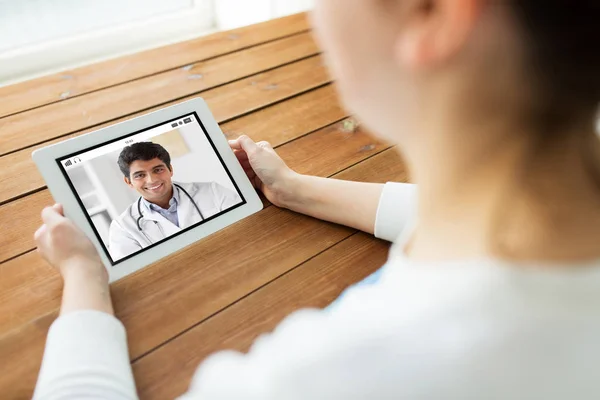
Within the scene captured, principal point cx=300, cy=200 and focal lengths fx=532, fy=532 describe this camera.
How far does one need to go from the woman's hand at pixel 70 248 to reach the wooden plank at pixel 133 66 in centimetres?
46

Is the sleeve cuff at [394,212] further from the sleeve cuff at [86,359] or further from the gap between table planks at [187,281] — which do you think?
the sleeve cuff at [86,359]

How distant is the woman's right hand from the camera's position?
837 millimetres

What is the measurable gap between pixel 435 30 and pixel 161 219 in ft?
1.71

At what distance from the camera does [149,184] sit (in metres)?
0.75

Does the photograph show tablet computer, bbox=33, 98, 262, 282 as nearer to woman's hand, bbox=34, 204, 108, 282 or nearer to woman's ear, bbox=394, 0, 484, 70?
woman's hand, bbox=34, 204, 108, 282

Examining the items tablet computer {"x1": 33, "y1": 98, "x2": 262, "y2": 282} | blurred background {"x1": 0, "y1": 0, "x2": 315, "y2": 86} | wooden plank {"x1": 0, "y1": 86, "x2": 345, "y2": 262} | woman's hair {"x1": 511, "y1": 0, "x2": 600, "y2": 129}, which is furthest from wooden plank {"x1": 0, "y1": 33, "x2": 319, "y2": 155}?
woman's hair {"x1": 511, "y1": 0, "x2": 600, "y2": 129}

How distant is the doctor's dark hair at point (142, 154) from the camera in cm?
75

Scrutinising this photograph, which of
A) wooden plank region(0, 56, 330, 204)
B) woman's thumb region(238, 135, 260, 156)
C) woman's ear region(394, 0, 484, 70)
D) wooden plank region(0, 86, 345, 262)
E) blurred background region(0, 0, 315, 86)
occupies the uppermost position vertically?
blurred background region(0, 0, 315, 86)

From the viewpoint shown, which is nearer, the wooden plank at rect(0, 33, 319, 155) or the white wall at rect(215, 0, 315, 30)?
the wooden plank at rect(0, 33, 319, 155)

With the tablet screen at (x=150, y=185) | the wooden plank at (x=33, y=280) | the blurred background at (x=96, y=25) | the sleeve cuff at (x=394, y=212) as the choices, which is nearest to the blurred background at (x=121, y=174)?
the tablet screen at (x=150, y=185)

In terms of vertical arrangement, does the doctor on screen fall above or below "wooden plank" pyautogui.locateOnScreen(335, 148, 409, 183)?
above

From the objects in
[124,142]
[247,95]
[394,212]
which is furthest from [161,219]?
[247,95]

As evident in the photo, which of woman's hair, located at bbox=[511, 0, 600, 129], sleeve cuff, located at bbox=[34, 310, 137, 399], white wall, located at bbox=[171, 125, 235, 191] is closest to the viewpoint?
woman's hair, located at bbox=[511, 0, 600, 129]

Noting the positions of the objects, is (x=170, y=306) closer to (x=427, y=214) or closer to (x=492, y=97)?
(x=427, y=214)
